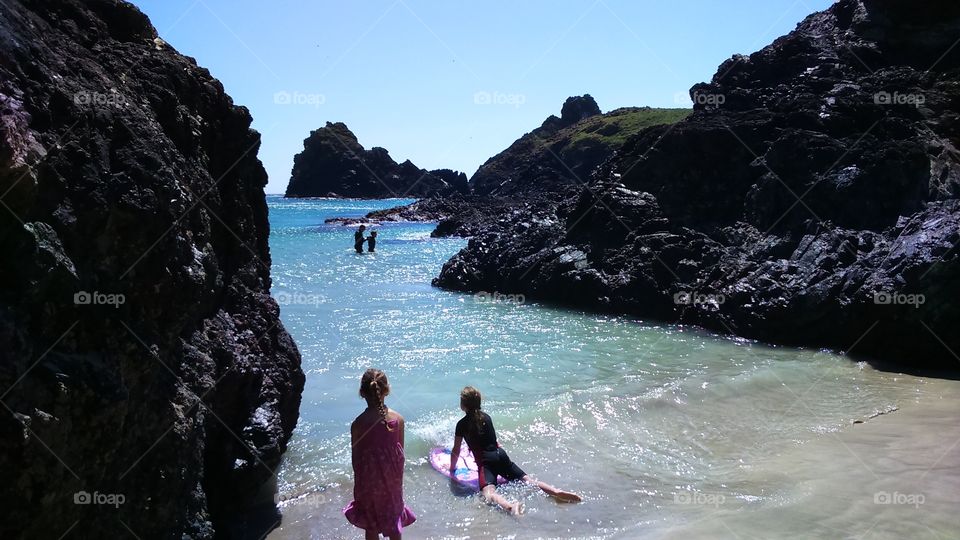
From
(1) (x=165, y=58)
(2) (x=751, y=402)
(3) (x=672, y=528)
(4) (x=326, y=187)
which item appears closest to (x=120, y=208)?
(1) (x=165, y=58)

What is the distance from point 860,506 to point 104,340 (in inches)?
268

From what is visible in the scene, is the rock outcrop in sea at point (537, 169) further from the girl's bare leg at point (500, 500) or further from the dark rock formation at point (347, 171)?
the dark rock formation at point (347, 171)

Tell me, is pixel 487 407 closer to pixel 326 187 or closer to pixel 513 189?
pixel 513 189

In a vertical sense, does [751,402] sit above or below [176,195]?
below

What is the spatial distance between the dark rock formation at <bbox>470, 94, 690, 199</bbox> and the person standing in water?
70517mm

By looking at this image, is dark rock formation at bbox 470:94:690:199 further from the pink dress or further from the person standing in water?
the pink dress

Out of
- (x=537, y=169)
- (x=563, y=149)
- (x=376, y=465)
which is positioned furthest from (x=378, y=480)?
(x=563, y=149)

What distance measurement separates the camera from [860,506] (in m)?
6.37

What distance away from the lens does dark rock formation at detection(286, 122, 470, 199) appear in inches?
6033

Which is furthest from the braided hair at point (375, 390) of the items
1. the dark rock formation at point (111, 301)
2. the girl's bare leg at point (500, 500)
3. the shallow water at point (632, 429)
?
the girl's bare leg at point (500, 500)

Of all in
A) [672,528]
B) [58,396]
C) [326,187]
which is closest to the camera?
[58,396]

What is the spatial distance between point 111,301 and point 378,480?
2452mm

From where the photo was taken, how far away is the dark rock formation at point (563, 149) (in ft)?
292

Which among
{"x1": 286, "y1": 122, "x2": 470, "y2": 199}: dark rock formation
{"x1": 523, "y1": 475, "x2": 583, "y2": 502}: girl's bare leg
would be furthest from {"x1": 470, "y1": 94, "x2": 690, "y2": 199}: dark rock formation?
{"x1": 523, "y1": 475, "x2": 583, "y2": 502}: girl's bare leg
